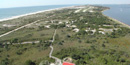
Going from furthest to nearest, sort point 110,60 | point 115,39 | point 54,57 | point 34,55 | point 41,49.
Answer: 1. point 115,39
2. point 41,49
3. point 34,55
4. point 54,57
5. point 110,60

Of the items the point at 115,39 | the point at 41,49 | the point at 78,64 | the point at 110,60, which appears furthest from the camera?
the point at 115,39

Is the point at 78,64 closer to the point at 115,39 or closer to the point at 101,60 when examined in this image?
the point at 101,60

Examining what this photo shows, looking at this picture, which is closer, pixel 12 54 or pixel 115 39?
pixel 12 54

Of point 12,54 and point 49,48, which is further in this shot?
point 49,48

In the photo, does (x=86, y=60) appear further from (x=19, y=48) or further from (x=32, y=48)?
(x=19, y=48)

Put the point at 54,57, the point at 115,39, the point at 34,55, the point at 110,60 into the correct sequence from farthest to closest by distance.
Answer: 1. the point at 115,39
2. the point at 34,55
3. the point at 54,57
4. the point at 110,60

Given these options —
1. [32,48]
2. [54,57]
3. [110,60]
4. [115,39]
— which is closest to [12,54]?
[32,48]

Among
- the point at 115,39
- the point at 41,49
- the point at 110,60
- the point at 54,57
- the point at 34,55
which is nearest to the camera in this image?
the point at 110,60

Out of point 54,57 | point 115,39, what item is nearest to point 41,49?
point 54,57
